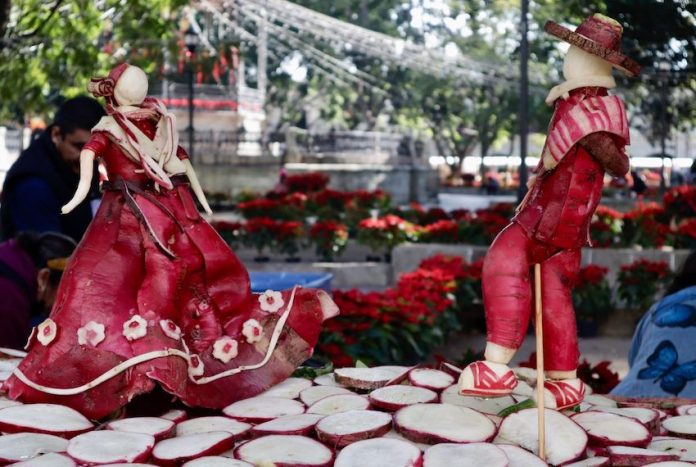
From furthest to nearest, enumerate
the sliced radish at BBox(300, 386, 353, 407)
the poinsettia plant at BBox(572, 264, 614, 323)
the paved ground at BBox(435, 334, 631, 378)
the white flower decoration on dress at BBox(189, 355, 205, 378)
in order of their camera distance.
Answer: the poinsettia plant at BBox(572, 264, 614, 323) < the paved ground at BBox(435, 334, 631, 378) < the sliced radish at BBox(300, 386, 353, 407) < the white flower decoration on dress at BBox(189, 355, 205, 378)

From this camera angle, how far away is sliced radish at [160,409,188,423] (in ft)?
10.7

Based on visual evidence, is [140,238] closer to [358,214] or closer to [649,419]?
[649,419]

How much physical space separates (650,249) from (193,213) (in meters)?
9.57

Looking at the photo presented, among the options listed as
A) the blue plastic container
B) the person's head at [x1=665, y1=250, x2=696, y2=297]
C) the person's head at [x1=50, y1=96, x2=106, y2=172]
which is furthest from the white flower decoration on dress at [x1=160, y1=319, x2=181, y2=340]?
the blue plastic container

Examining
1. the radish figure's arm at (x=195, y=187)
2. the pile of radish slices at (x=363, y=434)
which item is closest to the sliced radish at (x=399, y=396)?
the pile of radish slices at (x=363, y=434)

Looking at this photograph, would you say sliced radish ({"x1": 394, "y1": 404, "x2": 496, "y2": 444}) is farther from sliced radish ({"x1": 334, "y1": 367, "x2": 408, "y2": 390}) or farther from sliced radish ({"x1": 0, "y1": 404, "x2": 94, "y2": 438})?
sliced radish ({"x1": 0, "y1": 404, "x2": 94, "y2": 438})

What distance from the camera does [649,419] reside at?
3.22 m

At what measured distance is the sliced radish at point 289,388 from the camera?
140 inches

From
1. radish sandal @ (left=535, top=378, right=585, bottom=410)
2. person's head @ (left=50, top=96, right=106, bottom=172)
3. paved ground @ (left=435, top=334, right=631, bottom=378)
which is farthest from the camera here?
paved ground @ (left=435, top=334, right=631, bottom=378)

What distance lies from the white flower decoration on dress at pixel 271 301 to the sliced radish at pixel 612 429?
1.17 meters

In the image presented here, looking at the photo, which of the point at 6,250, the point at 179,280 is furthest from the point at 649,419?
the point at 6,250

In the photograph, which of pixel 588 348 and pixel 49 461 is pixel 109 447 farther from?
pixel 588 348

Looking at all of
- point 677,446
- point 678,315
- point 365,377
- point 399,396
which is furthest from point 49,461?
point 678,315

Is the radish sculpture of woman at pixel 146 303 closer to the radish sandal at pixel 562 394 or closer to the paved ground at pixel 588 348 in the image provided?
the radish sandal at pixel 562 394
